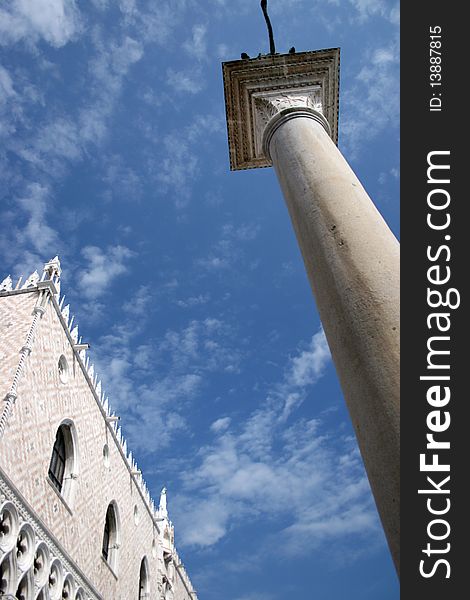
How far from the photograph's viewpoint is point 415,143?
2.73 metres

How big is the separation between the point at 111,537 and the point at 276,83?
1309 cm

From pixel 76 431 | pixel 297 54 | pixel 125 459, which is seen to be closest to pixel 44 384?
pixel 76 431

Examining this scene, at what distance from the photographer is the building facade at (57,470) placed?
8.82m

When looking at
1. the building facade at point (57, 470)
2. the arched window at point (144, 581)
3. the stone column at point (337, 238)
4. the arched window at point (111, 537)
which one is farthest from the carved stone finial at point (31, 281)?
the arched window at point (144, 581)

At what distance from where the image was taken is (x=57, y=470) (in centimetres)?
1110

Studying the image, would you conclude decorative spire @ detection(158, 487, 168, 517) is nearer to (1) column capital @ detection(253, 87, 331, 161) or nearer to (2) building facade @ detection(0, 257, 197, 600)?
(2) building facade @ detection(0, 257, 197, 600)

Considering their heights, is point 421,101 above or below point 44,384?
below

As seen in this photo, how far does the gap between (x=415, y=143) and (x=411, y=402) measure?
1399 millimetres

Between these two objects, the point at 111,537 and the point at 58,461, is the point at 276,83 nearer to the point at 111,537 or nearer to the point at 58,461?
the point at 58,461

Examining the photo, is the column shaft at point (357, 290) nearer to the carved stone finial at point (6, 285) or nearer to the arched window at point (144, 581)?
the carved stone finial at point (6, 285)

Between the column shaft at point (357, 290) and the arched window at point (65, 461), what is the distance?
932 centimetres

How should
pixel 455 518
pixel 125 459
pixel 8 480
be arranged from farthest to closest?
pixel 125 459 < pixel 8 480 < pixel 455 518

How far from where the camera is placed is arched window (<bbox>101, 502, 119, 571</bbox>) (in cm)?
1369

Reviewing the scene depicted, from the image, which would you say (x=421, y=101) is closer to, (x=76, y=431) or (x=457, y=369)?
(x=457, y=369)
